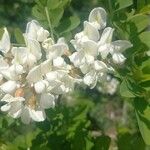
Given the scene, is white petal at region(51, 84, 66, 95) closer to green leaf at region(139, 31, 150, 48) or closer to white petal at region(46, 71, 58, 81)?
white petal at region(46, 71, 58, 81)

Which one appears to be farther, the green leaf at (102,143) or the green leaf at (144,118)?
the green leaf at (102,143)

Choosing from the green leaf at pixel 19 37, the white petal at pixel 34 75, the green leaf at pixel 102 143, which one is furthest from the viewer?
the green leaf at pixel 102 143

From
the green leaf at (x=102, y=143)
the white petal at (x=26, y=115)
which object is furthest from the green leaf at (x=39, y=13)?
the green leaf at (x=102, y=143)

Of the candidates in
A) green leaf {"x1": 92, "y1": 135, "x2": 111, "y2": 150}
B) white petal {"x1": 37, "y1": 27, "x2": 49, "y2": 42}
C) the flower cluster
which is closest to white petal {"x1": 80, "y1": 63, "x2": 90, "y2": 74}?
the flower cluster

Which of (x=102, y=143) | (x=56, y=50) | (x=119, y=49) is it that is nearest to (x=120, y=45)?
(x=119, y=49)

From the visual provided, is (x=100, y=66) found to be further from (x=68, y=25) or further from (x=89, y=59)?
(x=68, y=25)

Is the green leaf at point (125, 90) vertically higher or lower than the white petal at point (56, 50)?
lower

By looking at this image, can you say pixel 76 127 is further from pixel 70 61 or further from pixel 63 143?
pixel 70 61

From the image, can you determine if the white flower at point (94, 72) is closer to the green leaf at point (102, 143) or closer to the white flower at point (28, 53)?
the white flower at point (28, 53)
